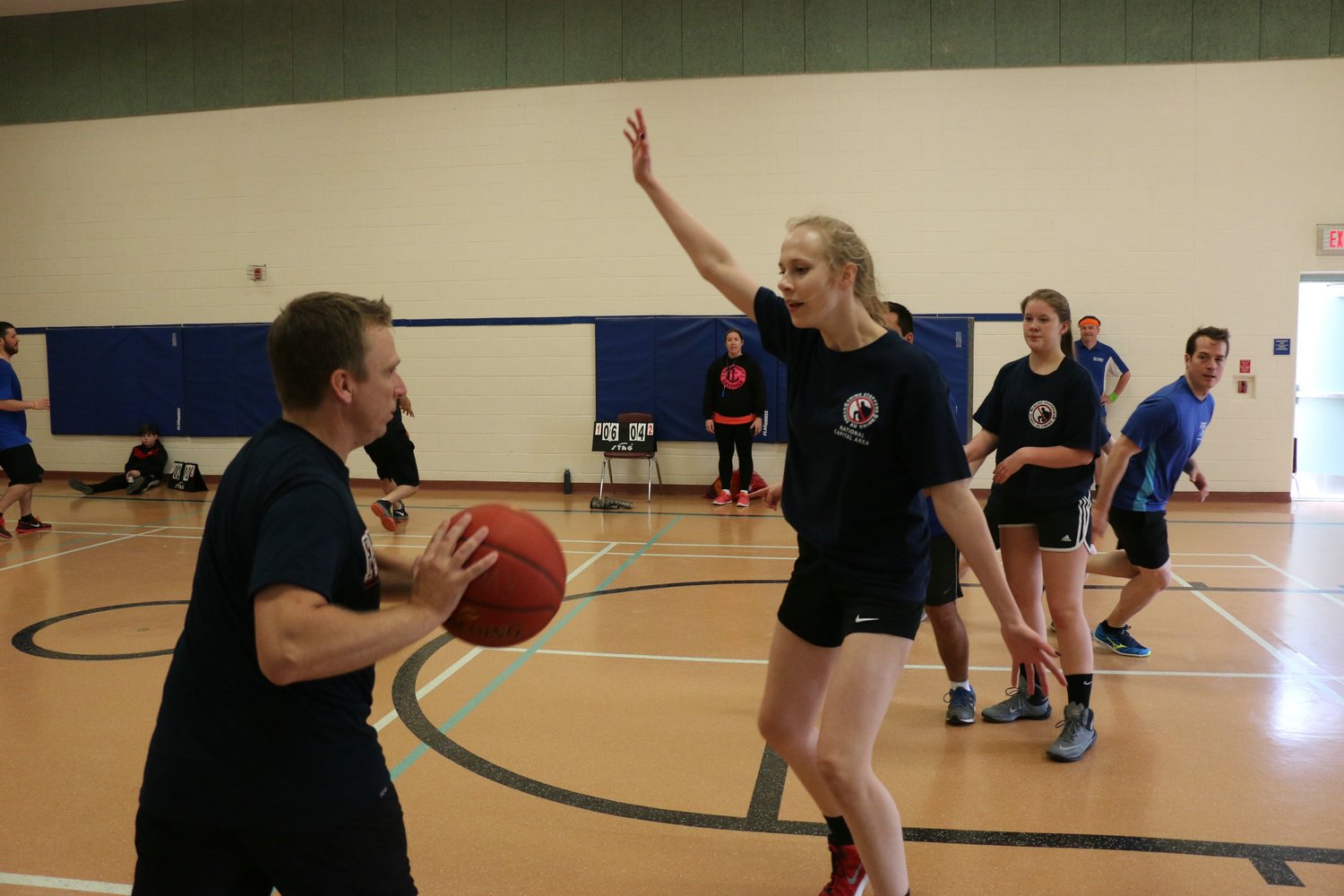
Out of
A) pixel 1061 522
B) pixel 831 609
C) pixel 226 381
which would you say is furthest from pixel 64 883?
pixel 226 381

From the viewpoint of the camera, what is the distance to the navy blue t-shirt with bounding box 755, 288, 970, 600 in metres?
2.39

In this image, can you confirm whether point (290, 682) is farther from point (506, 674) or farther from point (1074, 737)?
point (506, 674)

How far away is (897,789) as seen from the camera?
3578mm

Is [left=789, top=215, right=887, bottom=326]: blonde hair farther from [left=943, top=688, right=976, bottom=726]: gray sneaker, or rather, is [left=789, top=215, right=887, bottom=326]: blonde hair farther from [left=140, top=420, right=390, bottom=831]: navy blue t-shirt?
[left=943, top=688, right=976, bottom=726]: gray sneaker

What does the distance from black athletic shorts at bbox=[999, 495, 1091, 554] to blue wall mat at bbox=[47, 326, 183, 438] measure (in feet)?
40.2

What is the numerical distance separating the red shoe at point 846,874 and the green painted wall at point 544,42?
10.3m

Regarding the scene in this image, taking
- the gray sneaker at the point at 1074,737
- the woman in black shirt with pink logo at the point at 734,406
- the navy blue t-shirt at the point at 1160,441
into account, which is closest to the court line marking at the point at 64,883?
the gray sneaker at the point at 1074,737

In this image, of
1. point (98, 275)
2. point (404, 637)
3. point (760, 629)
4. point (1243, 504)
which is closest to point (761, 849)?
→ point (404, 637)

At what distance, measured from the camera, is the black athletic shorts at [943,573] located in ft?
13.8

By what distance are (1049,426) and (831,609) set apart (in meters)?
1.91

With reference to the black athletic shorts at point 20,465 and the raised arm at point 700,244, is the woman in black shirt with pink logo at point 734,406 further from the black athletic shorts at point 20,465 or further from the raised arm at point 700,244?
the raised arm at point 700,244

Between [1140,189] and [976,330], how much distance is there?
238 cm

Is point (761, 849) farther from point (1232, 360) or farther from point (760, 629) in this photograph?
point (1232, 360)

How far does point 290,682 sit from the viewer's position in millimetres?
1521
